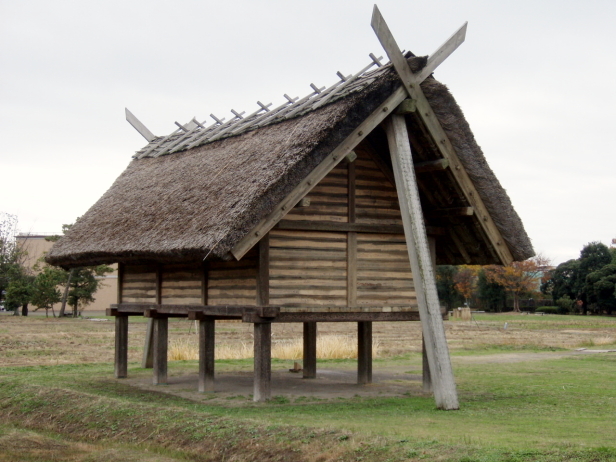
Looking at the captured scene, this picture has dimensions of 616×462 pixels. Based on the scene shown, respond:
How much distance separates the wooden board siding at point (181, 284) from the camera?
48.7 feet

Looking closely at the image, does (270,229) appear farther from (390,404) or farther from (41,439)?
(41,439)

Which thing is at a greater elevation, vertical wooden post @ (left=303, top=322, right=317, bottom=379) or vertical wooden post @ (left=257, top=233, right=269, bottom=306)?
vertical wooden post @ (left=257, top=233, right=269, bottom=306)

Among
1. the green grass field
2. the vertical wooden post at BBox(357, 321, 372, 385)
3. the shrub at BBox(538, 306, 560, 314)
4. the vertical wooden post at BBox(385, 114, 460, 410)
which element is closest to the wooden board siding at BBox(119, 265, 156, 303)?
the green grass field

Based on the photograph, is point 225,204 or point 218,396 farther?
point 218,396

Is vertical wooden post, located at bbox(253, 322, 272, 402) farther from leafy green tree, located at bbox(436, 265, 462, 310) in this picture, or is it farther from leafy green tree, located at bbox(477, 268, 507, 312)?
leafy green tree, located at bbox(477, 268, 507, 312)

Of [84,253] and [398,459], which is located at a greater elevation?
[84,253]

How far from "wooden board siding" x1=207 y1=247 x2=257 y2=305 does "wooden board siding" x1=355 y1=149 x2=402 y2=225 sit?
216cm

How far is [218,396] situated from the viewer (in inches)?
559

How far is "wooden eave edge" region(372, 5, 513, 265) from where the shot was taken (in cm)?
1288

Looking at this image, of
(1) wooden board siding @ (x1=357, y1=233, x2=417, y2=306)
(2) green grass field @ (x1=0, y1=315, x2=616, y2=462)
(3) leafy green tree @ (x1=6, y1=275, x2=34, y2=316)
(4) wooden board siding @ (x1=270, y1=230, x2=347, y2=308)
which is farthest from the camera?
(3) leafy green tree @ (x1=6, y1=275, x2=34, y2=316)

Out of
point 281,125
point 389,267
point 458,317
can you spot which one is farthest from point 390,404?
point 458,317

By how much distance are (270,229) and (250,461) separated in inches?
167

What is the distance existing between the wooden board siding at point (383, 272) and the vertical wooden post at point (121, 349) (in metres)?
6.12

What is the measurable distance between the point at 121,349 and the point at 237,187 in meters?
6.23
